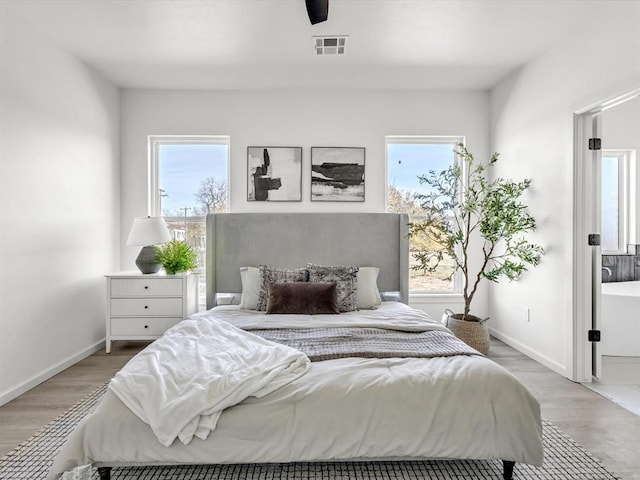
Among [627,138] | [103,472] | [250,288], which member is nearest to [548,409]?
[250,288]

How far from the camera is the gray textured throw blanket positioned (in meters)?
2.13

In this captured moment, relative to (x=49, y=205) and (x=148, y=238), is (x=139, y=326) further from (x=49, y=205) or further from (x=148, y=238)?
(x=49, y=205)

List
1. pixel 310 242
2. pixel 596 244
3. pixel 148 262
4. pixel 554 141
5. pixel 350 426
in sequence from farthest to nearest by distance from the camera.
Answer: pixel 310 242
pixel 148 262
pixel 554 141
pixel 596 244
pixel 350 426

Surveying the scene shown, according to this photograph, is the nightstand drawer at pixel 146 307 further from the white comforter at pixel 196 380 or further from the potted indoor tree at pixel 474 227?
the potted indoor tree at pixel 474 227

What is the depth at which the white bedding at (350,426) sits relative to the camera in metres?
1.66

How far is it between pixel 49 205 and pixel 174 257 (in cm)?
110

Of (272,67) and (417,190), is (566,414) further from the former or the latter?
(272,67)

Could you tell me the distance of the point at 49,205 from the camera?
3195mm

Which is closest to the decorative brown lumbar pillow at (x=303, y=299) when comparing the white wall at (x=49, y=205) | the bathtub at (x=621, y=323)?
the white wall at (x=49, y=205)

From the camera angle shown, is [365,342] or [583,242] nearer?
[365,342]

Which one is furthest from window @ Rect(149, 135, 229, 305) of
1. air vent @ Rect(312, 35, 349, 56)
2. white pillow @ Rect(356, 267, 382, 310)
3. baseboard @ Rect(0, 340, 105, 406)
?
white pillow @ Rect(356, 267, 382, 310)

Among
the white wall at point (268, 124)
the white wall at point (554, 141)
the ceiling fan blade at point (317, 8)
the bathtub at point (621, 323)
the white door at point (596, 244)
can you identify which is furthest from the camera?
the white wall at point (268, 124)

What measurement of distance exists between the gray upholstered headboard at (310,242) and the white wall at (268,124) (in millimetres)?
285

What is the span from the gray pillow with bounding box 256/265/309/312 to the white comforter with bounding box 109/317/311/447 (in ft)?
3.78
